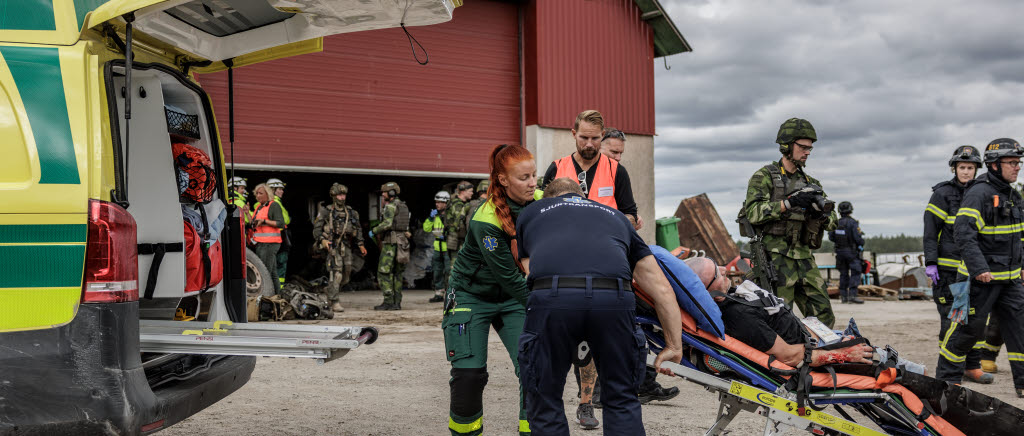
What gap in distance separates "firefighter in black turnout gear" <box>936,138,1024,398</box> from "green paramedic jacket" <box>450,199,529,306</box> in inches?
175

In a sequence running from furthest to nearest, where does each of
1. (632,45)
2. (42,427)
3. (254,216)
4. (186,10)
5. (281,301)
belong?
(632,45) < (254,216) < (281,301) < (186,10) < (42,427)

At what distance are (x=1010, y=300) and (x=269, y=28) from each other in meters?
6.05

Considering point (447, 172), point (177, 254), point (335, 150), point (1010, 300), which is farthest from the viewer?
point (447, 172)

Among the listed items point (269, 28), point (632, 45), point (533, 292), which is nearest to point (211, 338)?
point (533, 292)

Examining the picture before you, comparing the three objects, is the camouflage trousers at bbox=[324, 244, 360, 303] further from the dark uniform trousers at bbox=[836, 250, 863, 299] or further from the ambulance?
the dark uniform trousers at bbox=[836, 250, 863, 299]

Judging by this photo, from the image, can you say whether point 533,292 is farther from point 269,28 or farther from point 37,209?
point 269,28

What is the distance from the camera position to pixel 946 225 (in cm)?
741

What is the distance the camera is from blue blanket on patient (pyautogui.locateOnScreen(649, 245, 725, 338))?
3.86 m

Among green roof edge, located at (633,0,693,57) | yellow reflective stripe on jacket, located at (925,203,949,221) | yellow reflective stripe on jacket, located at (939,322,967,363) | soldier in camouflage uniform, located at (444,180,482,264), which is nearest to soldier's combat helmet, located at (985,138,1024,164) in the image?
yellow reflective stripe on jacket, located at (925,203,949,221)

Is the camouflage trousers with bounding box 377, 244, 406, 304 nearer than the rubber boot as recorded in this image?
No

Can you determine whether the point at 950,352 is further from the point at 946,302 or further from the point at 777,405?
the point at 777,405

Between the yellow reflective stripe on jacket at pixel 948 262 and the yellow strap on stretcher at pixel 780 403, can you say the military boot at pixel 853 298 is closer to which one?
the yellow reflective stripe on jacket at pixel 948 262

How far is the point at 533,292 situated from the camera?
3.36 meters

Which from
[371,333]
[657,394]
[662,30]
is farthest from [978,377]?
[662,30]
